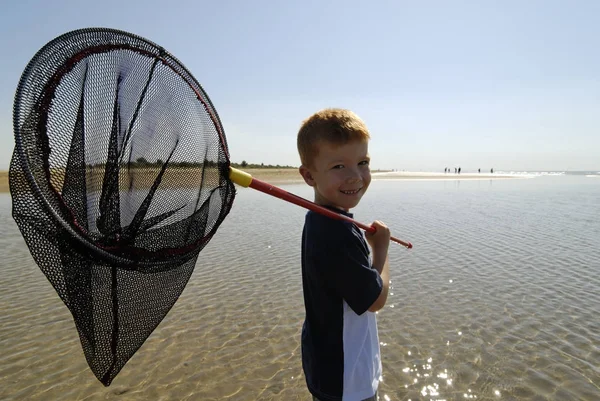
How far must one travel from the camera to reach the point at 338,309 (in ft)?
6.15

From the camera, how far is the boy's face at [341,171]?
196 centimetres

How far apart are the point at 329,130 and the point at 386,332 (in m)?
3.72

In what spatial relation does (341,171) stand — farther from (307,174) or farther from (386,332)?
(386,332)

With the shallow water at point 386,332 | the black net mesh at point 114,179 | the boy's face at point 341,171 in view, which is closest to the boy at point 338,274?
the boy's face at point 341,171

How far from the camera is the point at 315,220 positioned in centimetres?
188

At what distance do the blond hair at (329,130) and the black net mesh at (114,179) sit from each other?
0.48 m

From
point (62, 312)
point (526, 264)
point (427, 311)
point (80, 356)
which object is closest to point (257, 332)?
point (80, 356)

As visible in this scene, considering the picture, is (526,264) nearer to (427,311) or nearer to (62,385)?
(427,311)

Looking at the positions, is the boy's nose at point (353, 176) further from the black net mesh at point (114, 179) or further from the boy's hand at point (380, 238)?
the black net mesh at point (114, 179)

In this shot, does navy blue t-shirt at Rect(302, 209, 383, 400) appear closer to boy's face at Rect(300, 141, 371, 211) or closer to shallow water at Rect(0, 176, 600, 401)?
boy's face at Rect(300, 141, 371, 211)

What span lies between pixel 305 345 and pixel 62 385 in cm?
318

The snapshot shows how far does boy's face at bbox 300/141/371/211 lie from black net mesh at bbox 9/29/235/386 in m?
0.56

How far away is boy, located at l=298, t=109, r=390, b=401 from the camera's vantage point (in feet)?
5.78

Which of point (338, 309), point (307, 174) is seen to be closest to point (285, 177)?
point (307, 174)
